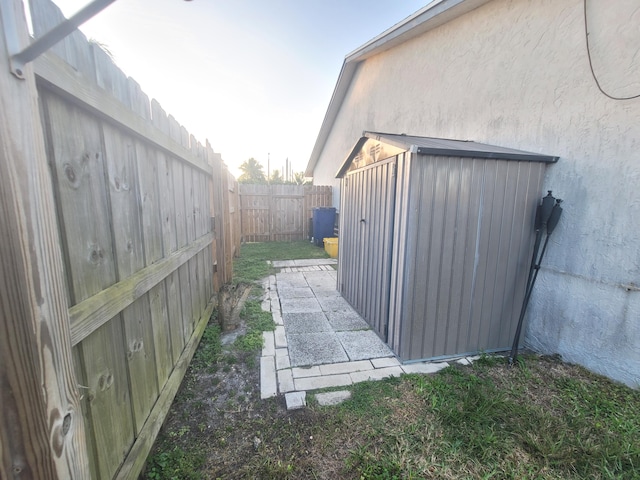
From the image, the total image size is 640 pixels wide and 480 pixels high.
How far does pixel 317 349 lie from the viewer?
9.33 feet

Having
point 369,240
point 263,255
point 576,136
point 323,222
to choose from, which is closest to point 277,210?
point 323,222

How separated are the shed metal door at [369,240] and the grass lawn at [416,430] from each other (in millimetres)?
1014

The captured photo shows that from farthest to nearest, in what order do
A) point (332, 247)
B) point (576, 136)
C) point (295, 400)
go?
point (332, 247) < point (576, 136) < point (295, 400)

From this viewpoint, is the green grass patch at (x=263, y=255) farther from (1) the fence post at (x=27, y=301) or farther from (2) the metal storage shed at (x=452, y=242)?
(1) the fence post at (x=27, y=301)

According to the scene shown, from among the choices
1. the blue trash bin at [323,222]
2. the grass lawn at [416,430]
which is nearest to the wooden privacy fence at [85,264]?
the grass lawn at [416,430]

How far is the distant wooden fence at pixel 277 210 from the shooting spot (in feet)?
29.8

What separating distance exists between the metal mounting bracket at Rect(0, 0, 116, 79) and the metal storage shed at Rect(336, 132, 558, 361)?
2174 millimetres

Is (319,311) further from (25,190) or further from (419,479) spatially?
(25,190)

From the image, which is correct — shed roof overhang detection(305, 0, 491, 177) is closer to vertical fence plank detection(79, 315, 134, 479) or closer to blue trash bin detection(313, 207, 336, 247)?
blue trash bin detection(313, 207, 336, 247)

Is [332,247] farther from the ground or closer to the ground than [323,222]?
closer to the ground

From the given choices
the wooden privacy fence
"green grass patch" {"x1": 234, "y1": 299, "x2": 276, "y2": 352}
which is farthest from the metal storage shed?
the wooden privacy fence

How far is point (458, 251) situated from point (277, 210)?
7339 mm

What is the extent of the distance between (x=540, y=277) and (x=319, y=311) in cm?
258

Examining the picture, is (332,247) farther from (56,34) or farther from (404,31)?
(56,34)
